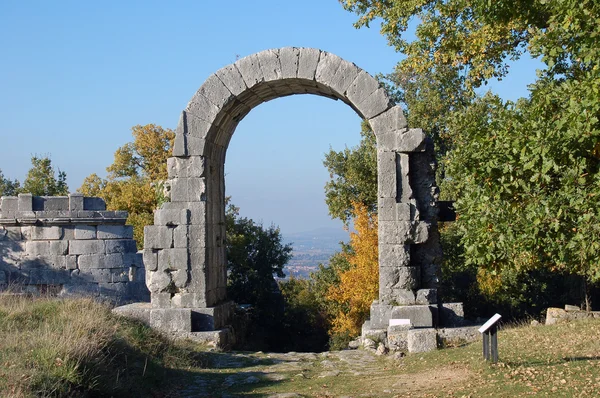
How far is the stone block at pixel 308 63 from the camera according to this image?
11.6m

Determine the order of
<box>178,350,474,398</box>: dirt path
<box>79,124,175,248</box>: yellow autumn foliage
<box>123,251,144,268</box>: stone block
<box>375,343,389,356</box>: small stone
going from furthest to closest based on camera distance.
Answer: <box>79,124,175,248</box>: yellow autumn foliage < <box>123,251,144,268</box>: stone block < <box>375,343,389,356</box>: small stone < <box>178,350,474,398</box>: dirt path

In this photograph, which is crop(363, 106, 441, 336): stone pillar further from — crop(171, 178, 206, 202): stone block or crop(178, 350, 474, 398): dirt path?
crop(171, 178, 206, 202): stone block

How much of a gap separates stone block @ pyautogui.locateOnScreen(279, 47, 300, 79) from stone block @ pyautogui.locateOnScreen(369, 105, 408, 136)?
1.49 metres

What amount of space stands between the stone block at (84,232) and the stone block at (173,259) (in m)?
5.85

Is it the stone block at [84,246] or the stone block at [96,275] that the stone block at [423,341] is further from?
the stone block at [84,246]

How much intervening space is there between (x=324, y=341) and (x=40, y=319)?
14320mm

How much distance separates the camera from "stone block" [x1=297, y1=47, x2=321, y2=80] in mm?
11633

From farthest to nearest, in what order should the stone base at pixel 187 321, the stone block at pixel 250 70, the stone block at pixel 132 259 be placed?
the stone block at pixel 132 259
the stone block at pixel 250 70
the stone base at pixel 187 321

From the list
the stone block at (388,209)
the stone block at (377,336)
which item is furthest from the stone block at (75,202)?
the stone block at (377,336)

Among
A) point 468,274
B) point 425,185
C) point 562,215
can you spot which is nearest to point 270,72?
point 425,185

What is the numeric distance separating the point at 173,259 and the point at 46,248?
6.46 metres

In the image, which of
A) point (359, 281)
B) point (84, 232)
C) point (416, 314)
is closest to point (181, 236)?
point (416, 314)

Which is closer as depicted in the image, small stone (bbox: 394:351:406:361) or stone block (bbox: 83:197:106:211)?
small stone (bbox: 394:351:406:361)

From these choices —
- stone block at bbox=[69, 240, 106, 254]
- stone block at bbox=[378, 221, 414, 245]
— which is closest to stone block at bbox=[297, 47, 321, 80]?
stone block at bbox=[378, 221, 414, 245]
